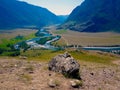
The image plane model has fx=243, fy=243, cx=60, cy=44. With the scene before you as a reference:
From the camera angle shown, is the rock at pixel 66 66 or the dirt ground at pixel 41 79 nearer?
the dirt ground at pixel 41 79

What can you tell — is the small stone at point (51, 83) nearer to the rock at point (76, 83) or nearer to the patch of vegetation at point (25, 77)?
the rock at point (76, 83)

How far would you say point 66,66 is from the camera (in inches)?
1056

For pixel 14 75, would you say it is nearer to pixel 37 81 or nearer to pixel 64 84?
pixel 37 81

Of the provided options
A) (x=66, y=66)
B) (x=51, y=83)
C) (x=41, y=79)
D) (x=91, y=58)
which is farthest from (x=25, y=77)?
(x=91, y=58)

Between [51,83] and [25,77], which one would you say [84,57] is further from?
[51,83]

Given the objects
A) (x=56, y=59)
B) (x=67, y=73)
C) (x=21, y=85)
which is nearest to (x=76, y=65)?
(x=67, y=73)

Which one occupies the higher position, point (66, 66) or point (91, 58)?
point (66, 66)

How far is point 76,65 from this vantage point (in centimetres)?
2700

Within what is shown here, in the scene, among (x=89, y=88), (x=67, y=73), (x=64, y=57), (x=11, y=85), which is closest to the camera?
(x=11, y=85)

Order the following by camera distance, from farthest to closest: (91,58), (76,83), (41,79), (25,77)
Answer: (91,58) → (25,77) → (41,79) → (76,83)

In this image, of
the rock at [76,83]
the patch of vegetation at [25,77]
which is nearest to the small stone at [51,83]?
the rock at [76,83]

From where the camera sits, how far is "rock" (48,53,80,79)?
26.4 m

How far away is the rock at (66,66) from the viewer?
26.4m

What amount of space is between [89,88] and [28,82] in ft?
20.4
